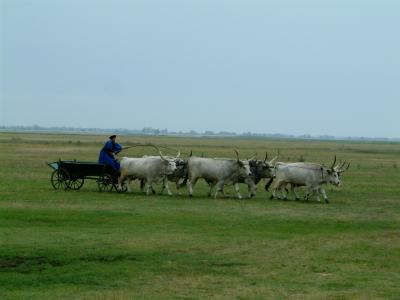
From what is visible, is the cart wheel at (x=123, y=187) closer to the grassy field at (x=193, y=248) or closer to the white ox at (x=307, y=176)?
the grassy field at (x=193, y=248)

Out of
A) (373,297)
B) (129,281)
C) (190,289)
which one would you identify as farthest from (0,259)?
(373,297)

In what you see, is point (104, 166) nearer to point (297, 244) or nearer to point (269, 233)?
point (269, 233)

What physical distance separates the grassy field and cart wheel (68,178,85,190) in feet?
6.93

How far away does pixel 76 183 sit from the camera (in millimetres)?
30656

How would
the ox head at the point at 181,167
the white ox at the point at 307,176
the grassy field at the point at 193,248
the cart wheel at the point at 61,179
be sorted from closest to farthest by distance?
the grassy field at the point at 193,248 → the white ox at the point at 307,176 → the cart wheel at the point at 61,179 → the ox head at the point at 181,167

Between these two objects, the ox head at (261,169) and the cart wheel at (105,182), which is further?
the ox head at (261,169)

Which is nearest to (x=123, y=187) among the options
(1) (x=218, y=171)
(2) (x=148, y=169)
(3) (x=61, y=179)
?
(2) (x=148, y=169)

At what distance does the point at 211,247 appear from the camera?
16.3 metres

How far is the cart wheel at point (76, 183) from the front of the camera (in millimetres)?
30023

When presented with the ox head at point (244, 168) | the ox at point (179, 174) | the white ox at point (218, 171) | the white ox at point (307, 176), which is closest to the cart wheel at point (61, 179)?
the ox at point (179, 174)

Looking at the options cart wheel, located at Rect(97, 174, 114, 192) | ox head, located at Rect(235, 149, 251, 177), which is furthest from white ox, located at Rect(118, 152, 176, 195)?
ox head, located at Rect(235, 149, 251, 177)

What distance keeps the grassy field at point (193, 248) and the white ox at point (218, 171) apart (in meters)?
1.75

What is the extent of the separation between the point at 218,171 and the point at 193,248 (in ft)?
43.8

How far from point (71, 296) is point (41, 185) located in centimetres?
2074
